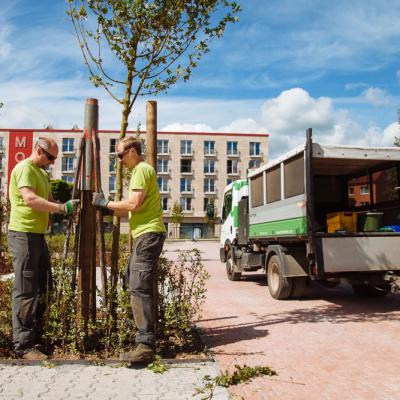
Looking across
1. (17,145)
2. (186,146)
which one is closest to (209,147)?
(186,146)

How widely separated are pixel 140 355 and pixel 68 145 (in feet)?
238

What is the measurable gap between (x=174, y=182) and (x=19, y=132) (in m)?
25.3

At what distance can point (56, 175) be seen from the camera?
7325cm

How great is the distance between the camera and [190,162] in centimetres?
7488

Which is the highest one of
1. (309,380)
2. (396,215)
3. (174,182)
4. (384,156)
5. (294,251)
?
(174,182)

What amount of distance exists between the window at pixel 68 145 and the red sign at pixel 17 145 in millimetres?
5293

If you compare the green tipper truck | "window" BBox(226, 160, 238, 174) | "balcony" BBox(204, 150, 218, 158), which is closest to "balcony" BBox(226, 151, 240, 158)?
"window" BBox(226, 160, 238, 174)

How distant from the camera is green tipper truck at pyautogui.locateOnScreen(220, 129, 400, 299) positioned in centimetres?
802

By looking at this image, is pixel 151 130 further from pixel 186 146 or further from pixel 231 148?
pixel 231 148

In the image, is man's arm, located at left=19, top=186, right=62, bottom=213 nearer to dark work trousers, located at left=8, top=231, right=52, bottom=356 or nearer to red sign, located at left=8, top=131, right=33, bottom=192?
dark work trousers, located at left=8, top=231, right=52, bottom=356

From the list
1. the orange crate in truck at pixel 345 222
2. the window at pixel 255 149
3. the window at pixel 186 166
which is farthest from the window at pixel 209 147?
the orange crate in truck at pixel 345 222

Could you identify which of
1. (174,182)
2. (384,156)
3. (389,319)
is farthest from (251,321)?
(174,182)

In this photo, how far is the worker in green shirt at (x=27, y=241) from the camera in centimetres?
462

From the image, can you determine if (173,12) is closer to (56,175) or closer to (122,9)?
(122,9)
